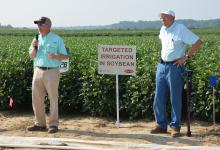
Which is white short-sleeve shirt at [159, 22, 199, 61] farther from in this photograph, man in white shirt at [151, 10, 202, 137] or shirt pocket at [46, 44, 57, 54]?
shirt pocket at [46, 44, 57, 54]

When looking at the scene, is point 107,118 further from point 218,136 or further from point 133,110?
point 218,136

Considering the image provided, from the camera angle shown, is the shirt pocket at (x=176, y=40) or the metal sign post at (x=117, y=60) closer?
the shirt pocket at (x=176, y=40)

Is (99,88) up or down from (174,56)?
down

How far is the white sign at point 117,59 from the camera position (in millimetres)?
8570

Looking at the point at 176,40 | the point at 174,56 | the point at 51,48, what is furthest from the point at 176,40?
the point at 51,48

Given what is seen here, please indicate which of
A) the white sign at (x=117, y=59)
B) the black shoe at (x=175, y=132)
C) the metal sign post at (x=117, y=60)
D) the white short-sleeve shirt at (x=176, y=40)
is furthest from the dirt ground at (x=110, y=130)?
the white short-sleeve shirt at (x=176, y=40)

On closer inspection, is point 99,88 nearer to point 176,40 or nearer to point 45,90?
point 45,90

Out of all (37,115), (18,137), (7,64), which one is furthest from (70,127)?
(7,64)

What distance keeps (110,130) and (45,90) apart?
1.33 metres

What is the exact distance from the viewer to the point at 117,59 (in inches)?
340

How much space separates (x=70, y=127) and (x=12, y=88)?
2.21 m

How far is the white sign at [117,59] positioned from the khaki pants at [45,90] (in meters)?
0.97

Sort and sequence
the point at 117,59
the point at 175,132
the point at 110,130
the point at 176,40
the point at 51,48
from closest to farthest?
the point at 176,40 → the point at 175,132 → the point at 51,48 → the point at 110,130 → the point at 117,59

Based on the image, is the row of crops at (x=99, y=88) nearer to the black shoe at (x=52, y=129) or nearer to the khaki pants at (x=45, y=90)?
the khaki pants at (x=45, y=90)
